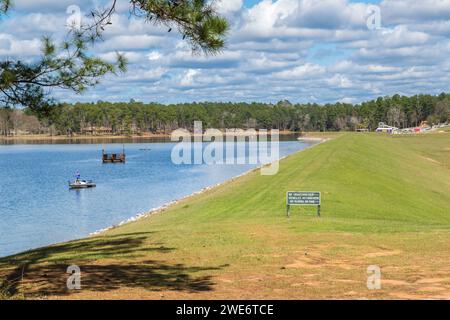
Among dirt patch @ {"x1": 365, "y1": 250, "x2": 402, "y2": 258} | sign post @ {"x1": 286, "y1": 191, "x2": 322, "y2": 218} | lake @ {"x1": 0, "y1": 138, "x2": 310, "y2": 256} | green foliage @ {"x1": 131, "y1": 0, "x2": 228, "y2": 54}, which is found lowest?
lake @ {"x1": 0, "y1": 138, "x2": 310, "y2": 256}

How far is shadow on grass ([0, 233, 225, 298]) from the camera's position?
13.0m

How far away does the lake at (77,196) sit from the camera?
1519 inches

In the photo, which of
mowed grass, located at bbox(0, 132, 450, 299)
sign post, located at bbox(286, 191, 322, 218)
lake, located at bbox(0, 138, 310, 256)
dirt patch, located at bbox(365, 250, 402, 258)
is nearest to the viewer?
mowed grass, located at bbox(0, 132, 450, 299)

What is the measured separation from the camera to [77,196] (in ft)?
191

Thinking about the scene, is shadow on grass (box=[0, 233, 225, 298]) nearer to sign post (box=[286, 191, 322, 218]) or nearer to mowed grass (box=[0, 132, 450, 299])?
mowed grass (box=[0, 132, 450, 299])

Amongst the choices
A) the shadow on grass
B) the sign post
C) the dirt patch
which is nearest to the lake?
the shadow on grass

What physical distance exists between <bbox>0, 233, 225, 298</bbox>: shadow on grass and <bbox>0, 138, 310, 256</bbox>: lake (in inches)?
563

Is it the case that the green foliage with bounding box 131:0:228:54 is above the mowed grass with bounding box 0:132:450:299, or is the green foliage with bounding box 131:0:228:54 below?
above

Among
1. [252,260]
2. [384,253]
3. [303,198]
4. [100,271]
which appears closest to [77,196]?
[303,198]

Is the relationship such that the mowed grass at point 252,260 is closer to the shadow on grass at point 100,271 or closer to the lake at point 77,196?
the shadow on grass at point 100,271

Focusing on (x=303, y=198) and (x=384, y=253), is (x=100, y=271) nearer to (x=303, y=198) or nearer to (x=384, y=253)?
(x=384, y=253)
